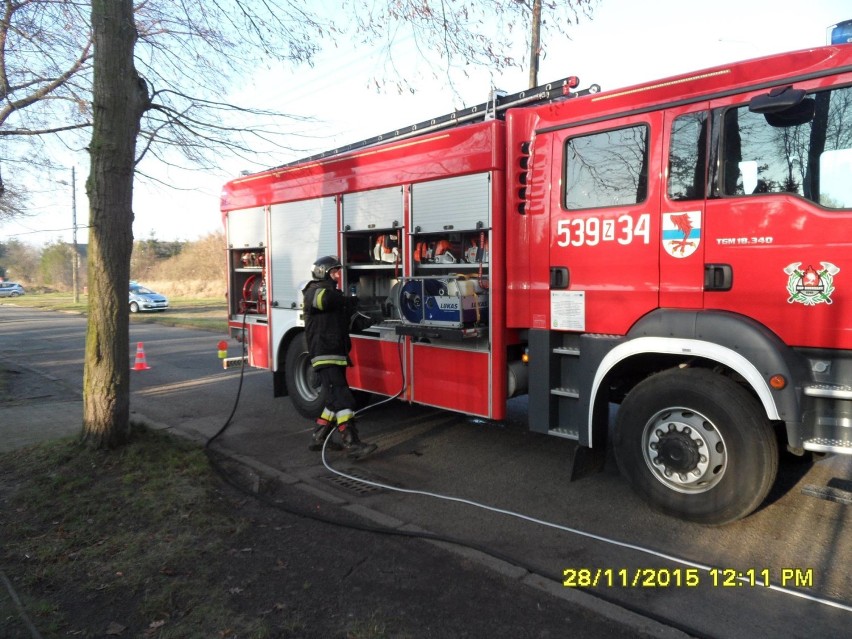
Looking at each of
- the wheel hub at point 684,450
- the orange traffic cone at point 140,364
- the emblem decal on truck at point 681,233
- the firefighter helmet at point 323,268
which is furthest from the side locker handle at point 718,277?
the orange traffic cone at point 140,364

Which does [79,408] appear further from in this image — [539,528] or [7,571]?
[539,528]

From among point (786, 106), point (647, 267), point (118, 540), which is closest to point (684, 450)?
point (647, 267)

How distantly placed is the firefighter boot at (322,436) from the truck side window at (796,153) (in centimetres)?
408

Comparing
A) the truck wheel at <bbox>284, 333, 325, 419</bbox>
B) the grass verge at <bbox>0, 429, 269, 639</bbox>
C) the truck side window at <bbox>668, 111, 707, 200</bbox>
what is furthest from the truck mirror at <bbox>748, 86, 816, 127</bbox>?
the truck wheel at <bbox>284, 333, 325, 419</bbox>

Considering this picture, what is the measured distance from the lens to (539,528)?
4.24 meters

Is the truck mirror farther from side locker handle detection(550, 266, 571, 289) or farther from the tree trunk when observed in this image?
the tree trunk

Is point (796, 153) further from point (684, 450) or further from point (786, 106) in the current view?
point (684, 450)

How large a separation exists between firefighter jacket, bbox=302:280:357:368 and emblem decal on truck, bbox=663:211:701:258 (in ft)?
9.92

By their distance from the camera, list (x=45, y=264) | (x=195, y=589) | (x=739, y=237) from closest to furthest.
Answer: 1. (x=195, y=589)
2. (x=739, y=237)
3. (x=45, y=264)

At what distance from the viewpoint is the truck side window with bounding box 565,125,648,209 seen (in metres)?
4.51

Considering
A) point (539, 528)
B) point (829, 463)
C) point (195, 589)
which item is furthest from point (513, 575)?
point (829, 463)

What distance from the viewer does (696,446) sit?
417 centimetres

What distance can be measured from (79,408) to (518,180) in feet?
21.4

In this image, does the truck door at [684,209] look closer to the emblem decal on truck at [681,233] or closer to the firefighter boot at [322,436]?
the emblem decal on truck at [681,233]
